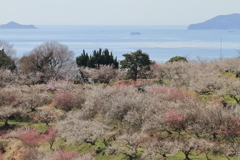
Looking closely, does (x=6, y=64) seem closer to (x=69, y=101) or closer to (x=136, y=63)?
(x=136, y=63)

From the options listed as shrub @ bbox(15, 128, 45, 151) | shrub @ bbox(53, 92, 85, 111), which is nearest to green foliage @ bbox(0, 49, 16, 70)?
shrub @ bbox(53, 92, 85, 111)

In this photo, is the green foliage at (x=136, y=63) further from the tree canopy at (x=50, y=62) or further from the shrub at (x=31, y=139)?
the shrub at (x=31, y=139)

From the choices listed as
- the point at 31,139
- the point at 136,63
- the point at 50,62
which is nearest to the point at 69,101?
the point at 31,139

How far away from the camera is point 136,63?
42.7m

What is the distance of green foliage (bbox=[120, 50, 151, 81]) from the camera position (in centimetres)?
4294

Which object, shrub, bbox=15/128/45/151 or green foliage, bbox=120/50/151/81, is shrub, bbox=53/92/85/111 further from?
green foliage, bbox=120/50/151/81

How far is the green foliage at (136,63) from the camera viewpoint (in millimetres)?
42938

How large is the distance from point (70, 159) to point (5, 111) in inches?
584

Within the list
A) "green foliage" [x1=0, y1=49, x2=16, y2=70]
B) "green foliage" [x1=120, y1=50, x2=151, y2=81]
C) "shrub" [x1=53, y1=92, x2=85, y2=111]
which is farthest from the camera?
"green foliage" [x1=0, y1=49, x2=16, y2=70]

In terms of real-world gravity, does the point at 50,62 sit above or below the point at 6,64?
above

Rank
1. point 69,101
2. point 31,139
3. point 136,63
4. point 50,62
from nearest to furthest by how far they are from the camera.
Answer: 1. point 31,139
2. point 69,101
3. point 136,63
4. point 50,62

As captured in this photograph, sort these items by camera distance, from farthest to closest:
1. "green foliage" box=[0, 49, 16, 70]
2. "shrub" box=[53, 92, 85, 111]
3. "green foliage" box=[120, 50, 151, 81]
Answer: "green foliage" box=[0, 49, 16, 70] → "green foliage" box=[120, 50, 151, 81] → "shrub" box=[53, 92, 85, 111]

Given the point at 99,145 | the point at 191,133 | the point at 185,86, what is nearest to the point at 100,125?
the point at 99,145

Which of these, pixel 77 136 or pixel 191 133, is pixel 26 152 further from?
pixel 191 133
